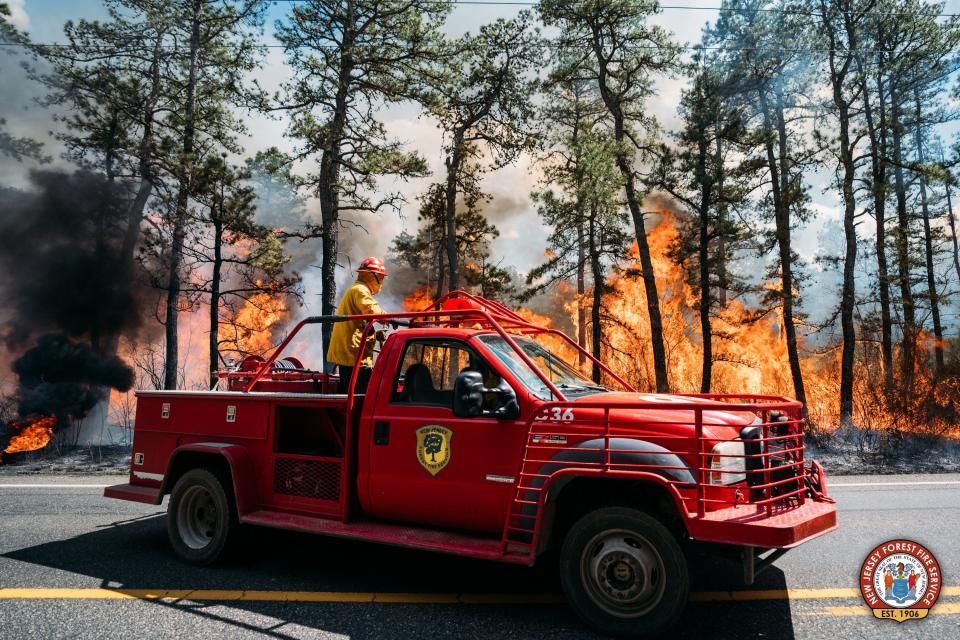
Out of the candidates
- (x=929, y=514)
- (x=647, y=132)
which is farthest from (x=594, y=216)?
(x=929, y=514)

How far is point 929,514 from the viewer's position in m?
6.65

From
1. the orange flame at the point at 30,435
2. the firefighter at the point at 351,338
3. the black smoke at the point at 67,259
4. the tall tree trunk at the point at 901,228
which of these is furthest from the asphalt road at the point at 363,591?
the black smoke at the point at 67,259

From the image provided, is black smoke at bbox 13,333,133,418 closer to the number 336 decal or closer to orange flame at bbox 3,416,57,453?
orange flame at bbox 3,416,57,453

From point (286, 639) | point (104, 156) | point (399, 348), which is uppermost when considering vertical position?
point (104, 156)

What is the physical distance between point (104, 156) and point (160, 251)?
13.6ft

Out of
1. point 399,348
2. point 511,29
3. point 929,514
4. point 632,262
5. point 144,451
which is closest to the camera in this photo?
point 399,348

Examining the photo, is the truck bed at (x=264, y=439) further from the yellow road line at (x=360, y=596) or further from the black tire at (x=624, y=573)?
the black tire at (x=624, y=573)

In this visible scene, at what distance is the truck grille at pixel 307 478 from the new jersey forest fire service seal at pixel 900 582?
4.09 metres

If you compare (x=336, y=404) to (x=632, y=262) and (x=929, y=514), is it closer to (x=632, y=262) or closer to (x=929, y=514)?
(x=929, y=514)

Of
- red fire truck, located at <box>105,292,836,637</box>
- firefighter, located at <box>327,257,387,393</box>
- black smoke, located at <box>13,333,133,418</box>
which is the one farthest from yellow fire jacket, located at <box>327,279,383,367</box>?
black smoke, located at <box>13,333,133,418</box>

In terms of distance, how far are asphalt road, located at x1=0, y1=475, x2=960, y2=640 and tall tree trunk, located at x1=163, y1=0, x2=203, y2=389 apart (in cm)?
1399

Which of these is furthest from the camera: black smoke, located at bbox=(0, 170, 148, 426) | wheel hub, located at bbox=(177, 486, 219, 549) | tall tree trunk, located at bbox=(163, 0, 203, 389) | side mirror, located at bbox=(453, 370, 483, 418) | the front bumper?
black smoke, located at bbox=(0, 170, 148, 426)

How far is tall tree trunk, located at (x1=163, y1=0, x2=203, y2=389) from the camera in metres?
19.4

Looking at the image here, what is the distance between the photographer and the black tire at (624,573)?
3613 mm
